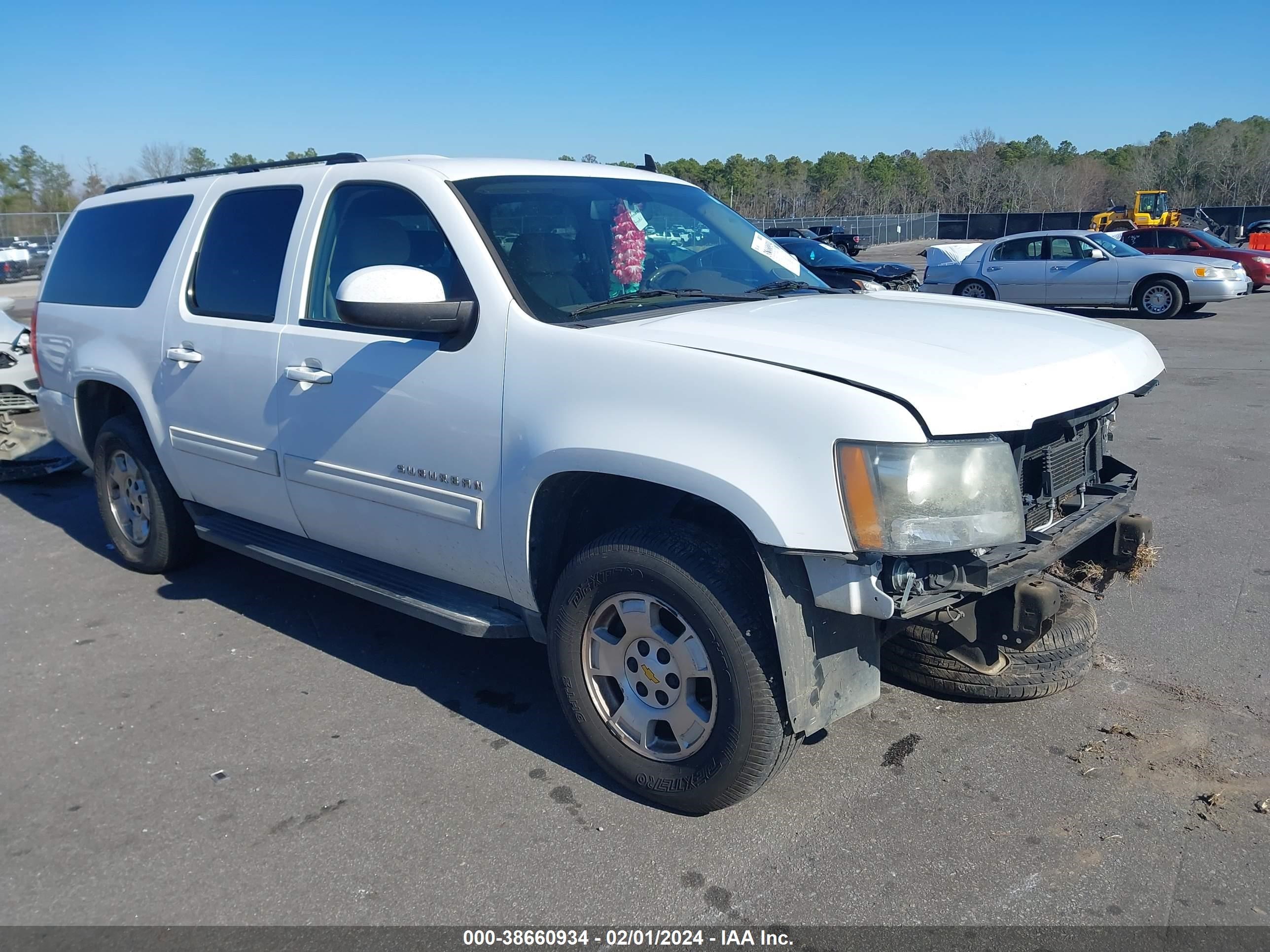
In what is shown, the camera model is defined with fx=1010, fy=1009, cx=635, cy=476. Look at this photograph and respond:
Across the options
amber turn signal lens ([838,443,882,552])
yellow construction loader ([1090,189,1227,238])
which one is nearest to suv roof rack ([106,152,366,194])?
amber turn signal lens ([838,443,882,552])

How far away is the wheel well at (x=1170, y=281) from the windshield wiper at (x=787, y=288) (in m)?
16.2

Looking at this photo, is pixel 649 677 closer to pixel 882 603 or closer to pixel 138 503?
pixel 882 603

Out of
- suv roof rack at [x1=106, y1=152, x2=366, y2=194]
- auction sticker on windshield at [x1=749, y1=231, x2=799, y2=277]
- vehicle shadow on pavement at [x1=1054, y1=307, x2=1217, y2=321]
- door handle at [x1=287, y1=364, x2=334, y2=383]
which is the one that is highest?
suv roof rack at [x1=106, y1=152, x2=366, y2=194]

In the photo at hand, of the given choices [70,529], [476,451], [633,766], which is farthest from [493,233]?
[70,529]

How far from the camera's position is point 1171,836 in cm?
298

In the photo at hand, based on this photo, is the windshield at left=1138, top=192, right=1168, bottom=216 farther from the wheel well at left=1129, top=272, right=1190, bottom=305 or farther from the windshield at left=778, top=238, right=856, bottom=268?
the windshield at left=778, top=238, right=856, bottom=268

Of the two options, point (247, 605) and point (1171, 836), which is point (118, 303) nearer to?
point (247, 605)

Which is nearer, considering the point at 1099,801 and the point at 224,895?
the point at 224,895

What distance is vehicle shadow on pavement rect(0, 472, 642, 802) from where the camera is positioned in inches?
147

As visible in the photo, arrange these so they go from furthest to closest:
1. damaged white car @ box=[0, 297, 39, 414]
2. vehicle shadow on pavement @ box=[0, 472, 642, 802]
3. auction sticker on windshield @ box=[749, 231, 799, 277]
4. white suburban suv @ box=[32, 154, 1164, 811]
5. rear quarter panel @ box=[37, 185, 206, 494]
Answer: damaged white car @ box=[0, 297, 39, 414] < rear quarter panel @ box=[37, 185, 206, 494] < auction sticker on windshield @ box=[749, 231, 799, 277] < vehicle shadow on pavement @ box=[0, 472, 642, 802] < white suburban suv @ box=[32, 154, 1164, 811]

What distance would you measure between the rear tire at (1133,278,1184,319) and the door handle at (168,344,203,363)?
58.4 feet

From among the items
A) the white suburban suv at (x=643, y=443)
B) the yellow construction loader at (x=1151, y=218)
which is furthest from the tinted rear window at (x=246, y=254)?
the yellow construction loader at (x=1151, y=218)

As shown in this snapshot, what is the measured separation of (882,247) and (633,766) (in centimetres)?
5551

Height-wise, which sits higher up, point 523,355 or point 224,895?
point 523,355
